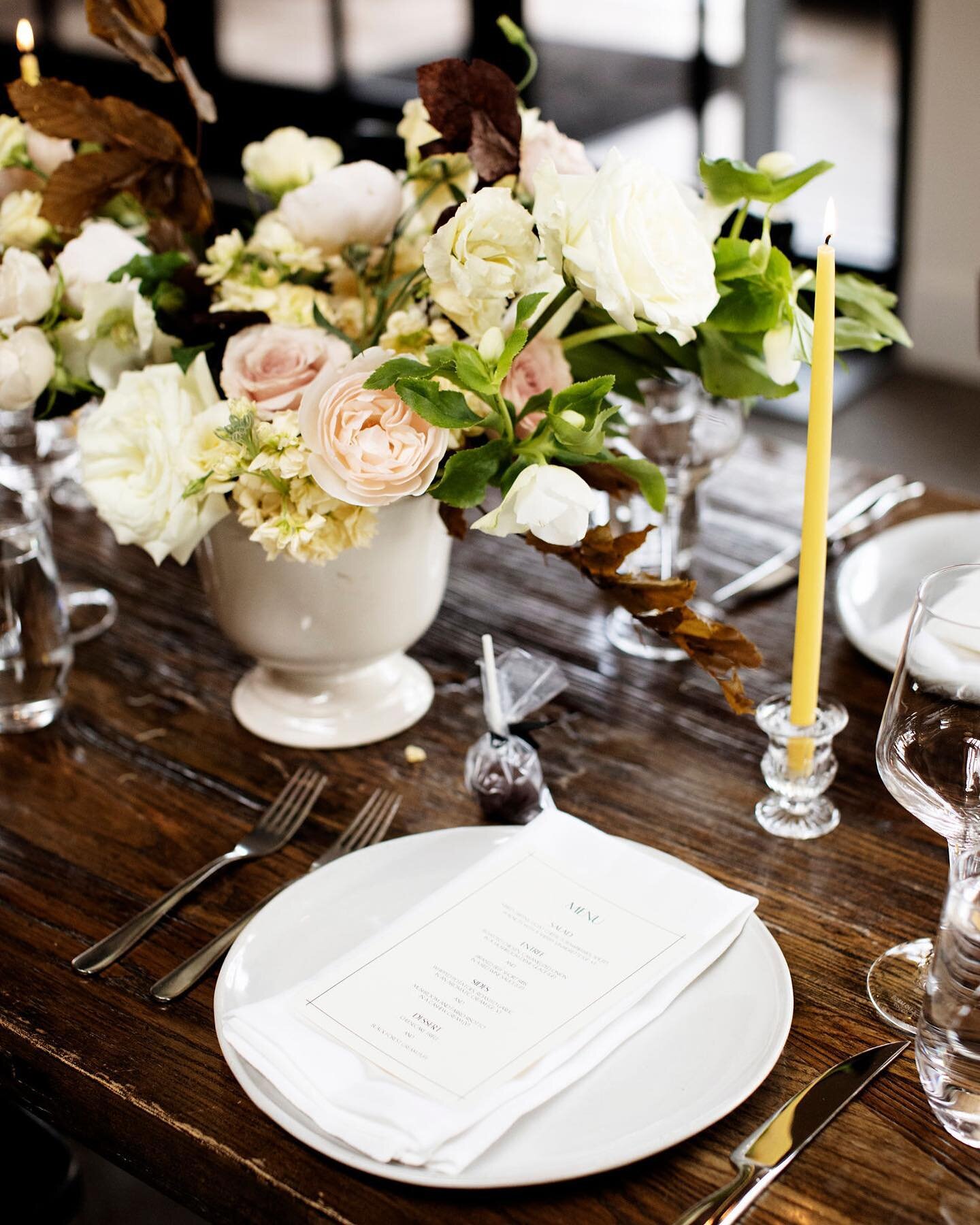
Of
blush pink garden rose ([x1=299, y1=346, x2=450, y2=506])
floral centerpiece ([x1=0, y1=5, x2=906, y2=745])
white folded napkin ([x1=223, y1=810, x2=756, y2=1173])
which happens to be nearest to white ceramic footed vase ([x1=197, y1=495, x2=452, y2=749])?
floral centerpiece ([x1=0, y1=5, x2=906, y2=745])

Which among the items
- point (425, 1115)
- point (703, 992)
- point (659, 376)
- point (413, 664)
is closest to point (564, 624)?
point (413, 664)

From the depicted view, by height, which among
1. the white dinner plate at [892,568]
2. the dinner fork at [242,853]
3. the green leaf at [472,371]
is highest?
the green leaf at [472,371]

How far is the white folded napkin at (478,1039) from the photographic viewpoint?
27.7 inches

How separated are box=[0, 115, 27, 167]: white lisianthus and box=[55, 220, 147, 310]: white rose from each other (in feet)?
0.66

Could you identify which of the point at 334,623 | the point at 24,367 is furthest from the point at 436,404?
the point at 24,367

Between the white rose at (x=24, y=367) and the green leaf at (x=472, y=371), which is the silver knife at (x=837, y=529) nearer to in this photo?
the green leaf at (x=472, y=371)

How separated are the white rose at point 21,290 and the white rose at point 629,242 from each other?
41 cm

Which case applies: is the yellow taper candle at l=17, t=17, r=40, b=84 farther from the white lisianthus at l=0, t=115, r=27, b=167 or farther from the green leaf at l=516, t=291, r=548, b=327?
the green leaf at l=516, t=291, r=548, b=327

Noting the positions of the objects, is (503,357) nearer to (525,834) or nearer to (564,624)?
(525,834)

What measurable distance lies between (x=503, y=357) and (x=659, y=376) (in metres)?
0.26

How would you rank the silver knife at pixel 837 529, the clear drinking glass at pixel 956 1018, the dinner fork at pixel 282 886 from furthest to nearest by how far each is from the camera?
the silver knife at pixel 837 529 → the dinner fork at pixel 282 886 → the clear drinking glass at pixel 956 1018

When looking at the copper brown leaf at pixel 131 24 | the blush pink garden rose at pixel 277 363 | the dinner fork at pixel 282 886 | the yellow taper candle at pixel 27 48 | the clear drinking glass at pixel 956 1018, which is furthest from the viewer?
the yellow taper candle at pixel 27 48

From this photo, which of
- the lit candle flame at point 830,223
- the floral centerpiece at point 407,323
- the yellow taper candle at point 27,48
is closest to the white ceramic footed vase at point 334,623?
the floral centerpiece at point 407,323

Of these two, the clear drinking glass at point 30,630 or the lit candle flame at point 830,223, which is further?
the clear drinking glass at point 30,630
